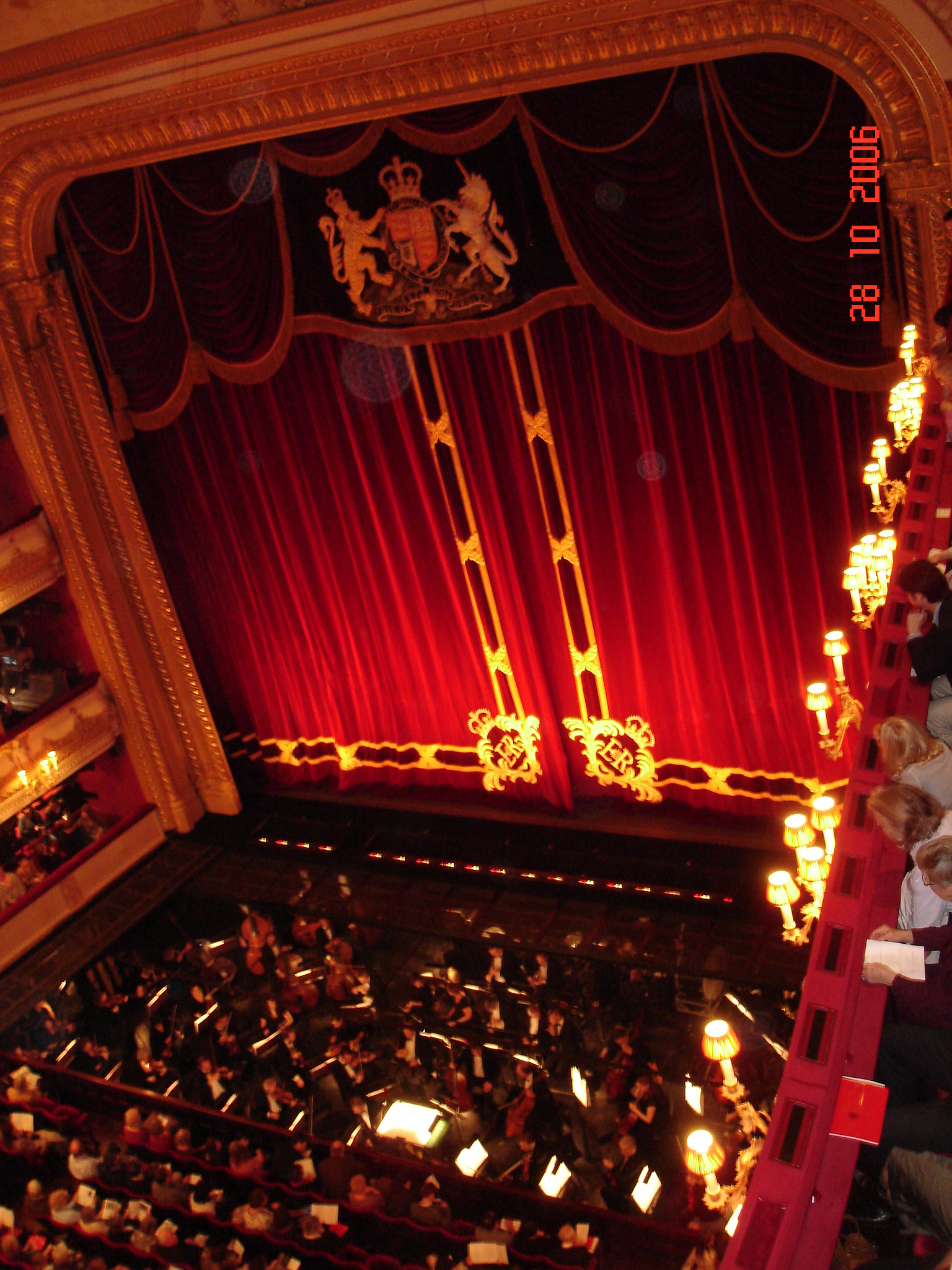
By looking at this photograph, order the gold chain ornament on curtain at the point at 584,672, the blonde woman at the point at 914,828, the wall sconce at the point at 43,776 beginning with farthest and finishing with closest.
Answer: the wall sconce at the point at 43,776
the gold chain ornament on curtain at the point at 584,672
the blonde woman at the point at 914,828

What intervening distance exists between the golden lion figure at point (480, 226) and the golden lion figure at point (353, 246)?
1.84 ft

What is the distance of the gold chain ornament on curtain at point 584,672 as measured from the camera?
7.71 metres

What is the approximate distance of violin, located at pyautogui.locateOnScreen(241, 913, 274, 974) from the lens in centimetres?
834

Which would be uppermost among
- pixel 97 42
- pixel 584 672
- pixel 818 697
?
pixel 97 42

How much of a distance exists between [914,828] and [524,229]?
16.8 feet

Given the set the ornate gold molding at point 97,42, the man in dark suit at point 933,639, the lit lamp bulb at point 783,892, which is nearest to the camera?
the man in dark suit at point 933,639

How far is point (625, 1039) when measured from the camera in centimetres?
692

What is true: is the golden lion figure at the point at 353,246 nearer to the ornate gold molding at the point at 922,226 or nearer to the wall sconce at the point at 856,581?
the ornate gold molding at the point at 922,226

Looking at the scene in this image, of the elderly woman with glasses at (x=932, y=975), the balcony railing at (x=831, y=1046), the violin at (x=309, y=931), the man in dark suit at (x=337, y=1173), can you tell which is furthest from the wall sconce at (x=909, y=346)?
the violin at (x=309, y=931)

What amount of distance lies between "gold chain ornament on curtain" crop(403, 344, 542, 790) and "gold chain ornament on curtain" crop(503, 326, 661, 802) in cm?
44

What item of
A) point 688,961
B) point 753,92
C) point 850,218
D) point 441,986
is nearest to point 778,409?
point 850,218

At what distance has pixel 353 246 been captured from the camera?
7.41 metres

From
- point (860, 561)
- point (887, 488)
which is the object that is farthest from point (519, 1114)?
point (887, 488)
